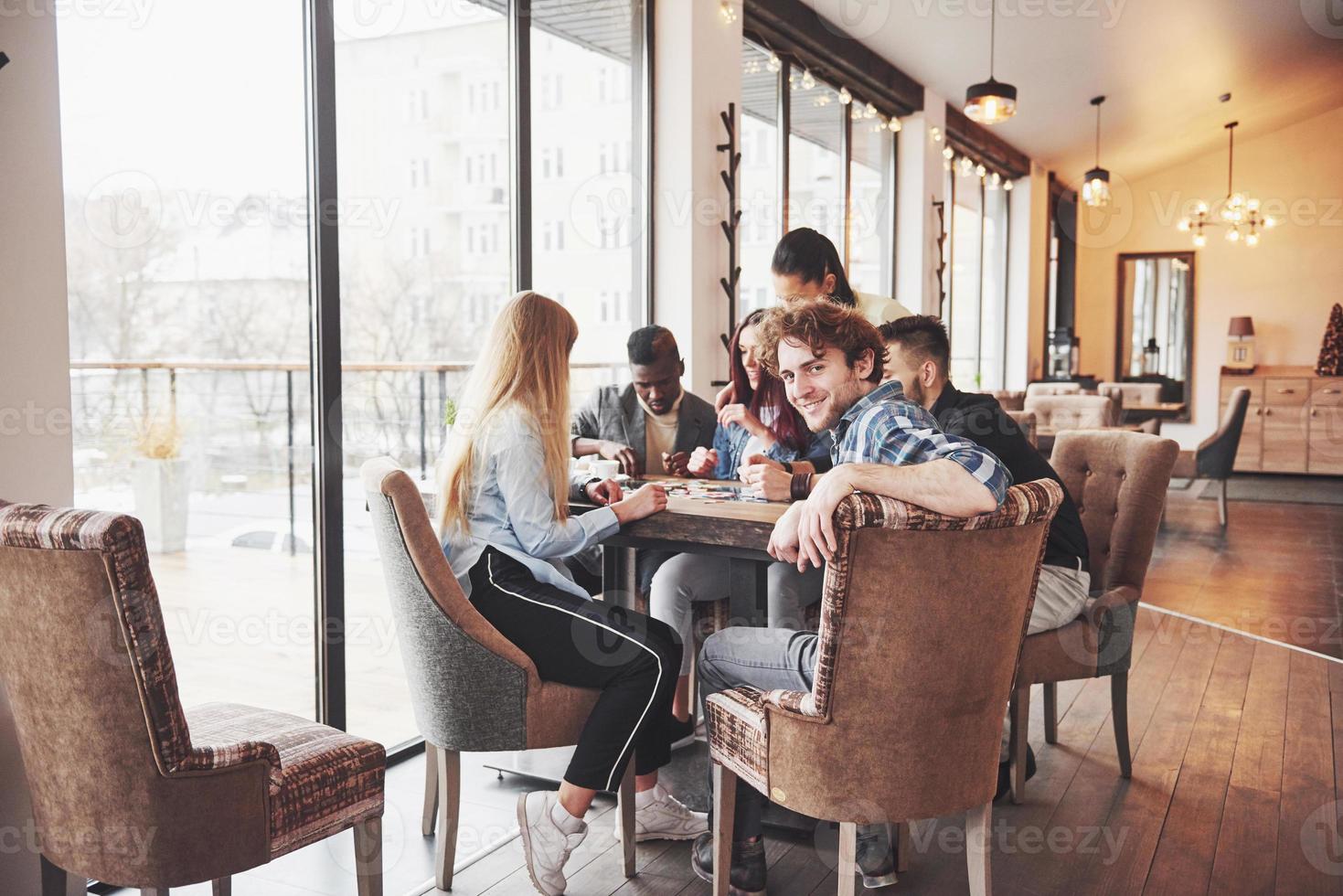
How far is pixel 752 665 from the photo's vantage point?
214 cm

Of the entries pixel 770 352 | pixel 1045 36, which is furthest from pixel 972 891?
pixel 1045 36

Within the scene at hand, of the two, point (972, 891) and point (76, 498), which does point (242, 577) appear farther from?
point (972, 891)

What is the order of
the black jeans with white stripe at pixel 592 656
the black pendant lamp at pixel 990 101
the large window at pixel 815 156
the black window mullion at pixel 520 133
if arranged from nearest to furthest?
the black jeans with white stripe at pixel 592 656 < the black window mullion at pixel 520 133 < the black pendant lamp at pixel 990 101 < the large window at pixel 815 156

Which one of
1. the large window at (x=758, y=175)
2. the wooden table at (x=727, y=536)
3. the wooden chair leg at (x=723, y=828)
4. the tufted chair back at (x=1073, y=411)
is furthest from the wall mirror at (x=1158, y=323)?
the wooden chair leg at (x=723, y=828)

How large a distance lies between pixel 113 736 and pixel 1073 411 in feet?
21.0

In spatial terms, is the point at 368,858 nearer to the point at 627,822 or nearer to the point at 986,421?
the point at 627,822

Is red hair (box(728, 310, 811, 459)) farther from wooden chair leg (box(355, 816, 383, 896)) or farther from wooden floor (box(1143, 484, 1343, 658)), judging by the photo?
wooden floor (box(1143, 484, 1343, 658))

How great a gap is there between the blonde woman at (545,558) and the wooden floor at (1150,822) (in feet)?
0.95

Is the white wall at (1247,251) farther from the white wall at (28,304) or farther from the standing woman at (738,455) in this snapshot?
the white wall at (28,304)

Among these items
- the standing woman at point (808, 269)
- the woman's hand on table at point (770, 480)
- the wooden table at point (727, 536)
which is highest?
the standing woman at point (808, 269)

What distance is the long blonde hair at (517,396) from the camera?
2.36 metres

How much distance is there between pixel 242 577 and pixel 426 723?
1337 mm

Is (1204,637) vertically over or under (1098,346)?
under

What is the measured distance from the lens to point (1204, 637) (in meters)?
4.60
